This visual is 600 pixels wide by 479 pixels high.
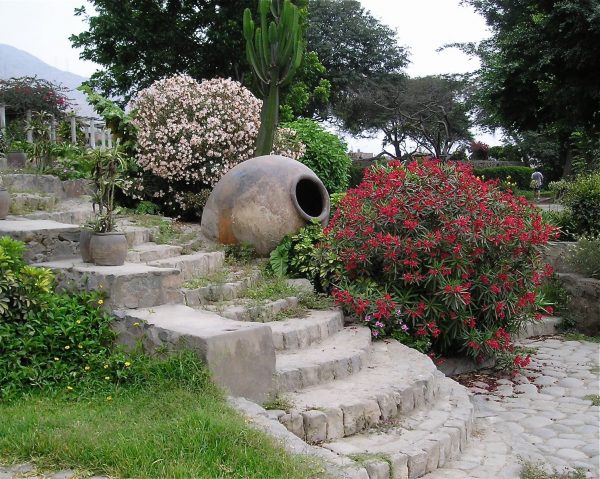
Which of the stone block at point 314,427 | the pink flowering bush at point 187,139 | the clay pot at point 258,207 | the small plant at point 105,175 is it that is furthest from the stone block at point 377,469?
the pink flowering bush at point 187,139

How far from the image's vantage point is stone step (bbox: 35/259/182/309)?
5.18 metres

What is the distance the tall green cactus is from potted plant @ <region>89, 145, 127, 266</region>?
17.0 ft

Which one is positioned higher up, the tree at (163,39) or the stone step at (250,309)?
the tree at (163,39)

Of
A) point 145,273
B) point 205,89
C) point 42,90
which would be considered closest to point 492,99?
point 205,89

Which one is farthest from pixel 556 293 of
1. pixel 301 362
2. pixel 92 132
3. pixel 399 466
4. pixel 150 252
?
pixel 92 132

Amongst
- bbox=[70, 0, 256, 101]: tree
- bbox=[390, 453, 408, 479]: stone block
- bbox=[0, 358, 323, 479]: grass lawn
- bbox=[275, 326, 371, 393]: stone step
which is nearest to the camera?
bbox=[0, 358, 323, 479]: grass lawn

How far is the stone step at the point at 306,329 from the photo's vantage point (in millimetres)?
5785

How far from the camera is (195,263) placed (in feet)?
23.9

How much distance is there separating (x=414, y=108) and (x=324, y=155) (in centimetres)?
2280

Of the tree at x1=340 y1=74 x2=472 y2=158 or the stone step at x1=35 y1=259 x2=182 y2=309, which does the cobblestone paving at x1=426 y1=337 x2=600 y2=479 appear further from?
the tree at x1=340 y1=74 x2=472 y2=158

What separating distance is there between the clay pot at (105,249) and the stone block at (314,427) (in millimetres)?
2214

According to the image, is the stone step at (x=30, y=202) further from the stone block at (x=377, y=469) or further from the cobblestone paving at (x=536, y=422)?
the stone block at (x=377, y=469)

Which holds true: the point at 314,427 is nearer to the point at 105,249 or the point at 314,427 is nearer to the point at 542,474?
the point at 542,474

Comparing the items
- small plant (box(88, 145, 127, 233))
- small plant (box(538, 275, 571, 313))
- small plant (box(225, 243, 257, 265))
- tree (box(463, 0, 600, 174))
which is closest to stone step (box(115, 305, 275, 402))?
small plant (box(88, 145, 127, 233))
